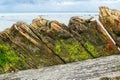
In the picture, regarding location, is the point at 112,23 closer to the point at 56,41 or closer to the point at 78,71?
the point at 56,41

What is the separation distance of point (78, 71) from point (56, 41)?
20.1 meters

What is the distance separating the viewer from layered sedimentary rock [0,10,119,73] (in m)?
107

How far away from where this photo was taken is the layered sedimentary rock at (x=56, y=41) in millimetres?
107188

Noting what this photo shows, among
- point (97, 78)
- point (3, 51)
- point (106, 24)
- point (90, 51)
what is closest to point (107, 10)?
point (106, 24)

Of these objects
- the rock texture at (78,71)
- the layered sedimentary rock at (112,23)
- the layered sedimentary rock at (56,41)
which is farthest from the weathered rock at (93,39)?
the rock texture at (78,71)

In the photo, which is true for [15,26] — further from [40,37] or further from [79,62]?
[79,62]

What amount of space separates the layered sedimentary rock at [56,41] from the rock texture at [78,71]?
372cm

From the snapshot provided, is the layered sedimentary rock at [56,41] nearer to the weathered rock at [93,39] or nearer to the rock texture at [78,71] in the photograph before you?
the weathered rock at [93,39]

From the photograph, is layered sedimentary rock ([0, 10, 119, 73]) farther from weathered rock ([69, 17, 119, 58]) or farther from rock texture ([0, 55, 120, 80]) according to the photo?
rock texture ([0, 55, 120, 80])

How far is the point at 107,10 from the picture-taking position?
118 meters

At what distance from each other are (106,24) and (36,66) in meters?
21.2

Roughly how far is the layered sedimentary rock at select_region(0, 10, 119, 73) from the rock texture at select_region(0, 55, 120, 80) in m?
3.72

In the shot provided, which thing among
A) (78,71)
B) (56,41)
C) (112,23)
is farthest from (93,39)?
(78,71)

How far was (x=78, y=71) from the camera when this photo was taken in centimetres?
9200
